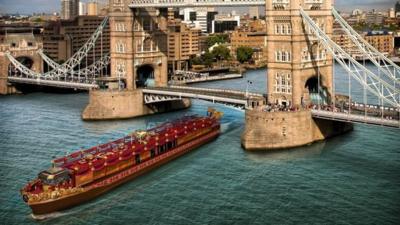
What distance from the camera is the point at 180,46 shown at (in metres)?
140

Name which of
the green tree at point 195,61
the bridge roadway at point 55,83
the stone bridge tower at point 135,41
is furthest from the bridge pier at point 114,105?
the green tree at point 195,61

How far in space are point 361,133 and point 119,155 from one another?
25.8 metres

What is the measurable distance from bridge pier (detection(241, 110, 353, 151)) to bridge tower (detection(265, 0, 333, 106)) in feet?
11.8

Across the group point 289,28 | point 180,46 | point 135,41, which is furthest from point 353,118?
point 180,46

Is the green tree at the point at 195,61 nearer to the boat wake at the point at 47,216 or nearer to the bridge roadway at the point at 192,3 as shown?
the bridge roadway at the point at 192,3

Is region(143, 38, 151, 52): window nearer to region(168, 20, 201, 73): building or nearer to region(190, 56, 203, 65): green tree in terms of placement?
region(168, 20, 201, 73): building

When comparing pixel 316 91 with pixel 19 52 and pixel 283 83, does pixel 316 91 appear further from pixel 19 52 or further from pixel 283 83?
pixel 19 52

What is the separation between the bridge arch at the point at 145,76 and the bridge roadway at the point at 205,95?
536 centimetres

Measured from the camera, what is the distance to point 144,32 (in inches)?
3120

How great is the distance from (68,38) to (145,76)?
54910 mm

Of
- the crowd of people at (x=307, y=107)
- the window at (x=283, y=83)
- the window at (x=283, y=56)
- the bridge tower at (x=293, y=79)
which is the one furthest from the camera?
the window at (x=283, y=83)

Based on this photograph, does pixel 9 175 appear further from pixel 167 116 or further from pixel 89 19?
pixel 89 19

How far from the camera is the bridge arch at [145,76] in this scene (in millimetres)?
82562

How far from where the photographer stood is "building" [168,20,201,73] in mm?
138000
